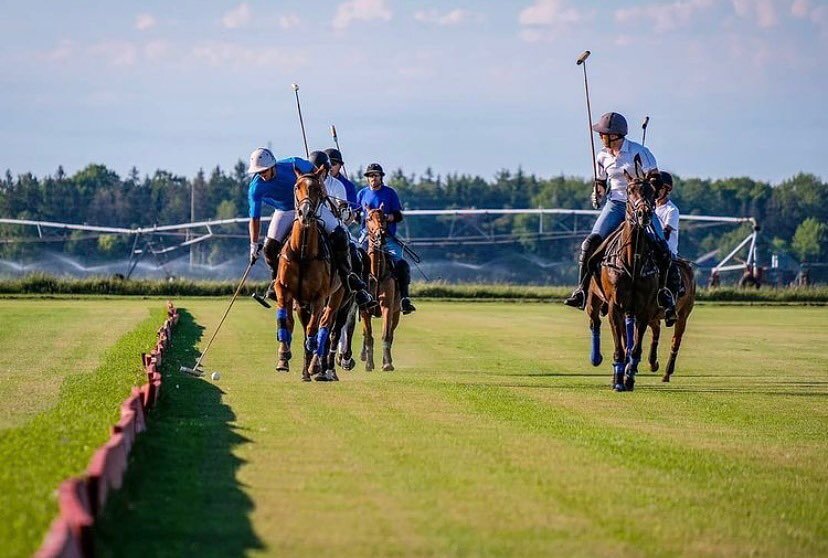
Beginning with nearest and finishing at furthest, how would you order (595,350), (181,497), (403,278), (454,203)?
(181,497) → (595,350) → (403,278) → (454,203)

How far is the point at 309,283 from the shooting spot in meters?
20.7

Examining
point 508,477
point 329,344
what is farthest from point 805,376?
point 508,477

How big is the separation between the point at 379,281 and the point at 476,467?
12777mm

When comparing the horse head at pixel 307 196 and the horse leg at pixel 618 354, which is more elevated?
the horse head at pixel 307 196

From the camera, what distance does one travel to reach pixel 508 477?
38.2ft

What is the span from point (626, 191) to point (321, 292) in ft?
14.7

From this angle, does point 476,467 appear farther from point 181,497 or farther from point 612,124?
point 612,124

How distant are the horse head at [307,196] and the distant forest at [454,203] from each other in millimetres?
121665

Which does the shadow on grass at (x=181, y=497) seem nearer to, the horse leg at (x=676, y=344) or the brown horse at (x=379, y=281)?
the brown horse at (x=379, y=281)

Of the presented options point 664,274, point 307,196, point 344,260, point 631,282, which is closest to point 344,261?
point 344,260

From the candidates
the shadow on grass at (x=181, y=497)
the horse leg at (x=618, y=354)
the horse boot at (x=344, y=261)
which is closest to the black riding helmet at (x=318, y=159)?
the horse boot at (x=344, y=261)

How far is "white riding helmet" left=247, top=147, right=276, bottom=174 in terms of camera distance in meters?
21.2

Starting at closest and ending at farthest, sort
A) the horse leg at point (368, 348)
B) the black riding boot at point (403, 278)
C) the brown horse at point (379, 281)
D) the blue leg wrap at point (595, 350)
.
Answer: the blue leg wrap at point (595, 350) → the horse leg at point (368, 348) → the brown horse at point (379, 281) → the black riding boot at point (403, 278)

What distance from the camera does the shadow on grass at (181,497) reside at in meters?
8.86
